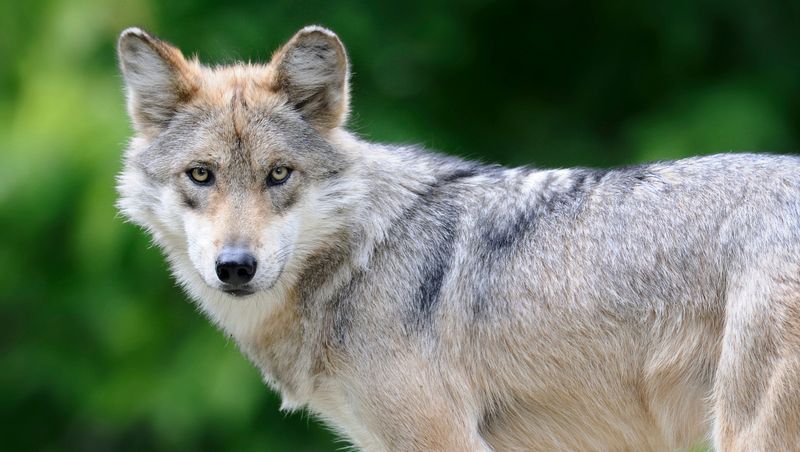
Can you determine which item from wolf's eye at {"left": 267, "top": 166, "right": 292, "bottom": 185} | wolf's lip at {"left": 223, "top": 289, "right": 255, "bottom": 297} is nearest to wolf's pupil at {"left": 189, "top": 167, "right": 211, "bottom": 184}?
wolf's eye at {"left": 267, "top": 166, "right": 292, "bottom": 185}

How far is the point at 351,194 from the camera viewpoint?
6.88m

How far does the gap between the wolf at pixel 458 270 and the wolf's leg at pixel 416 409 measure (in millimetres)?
12

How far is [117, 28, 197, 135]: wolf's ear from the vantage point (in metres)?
6.88

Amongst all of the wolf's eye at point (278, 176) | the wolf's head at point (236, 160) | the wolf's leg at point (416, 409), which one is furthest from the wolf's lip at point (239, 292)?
the wolf's leg at point (416, 409)

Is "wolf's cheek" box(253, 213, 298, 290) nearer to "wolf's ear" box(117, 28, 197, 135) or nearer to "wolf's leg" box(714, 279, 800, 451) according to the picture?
"wolf's ear" box(117, 28, 197, 135)

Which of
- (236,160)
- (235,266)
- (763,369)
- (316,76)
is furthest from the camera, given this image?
(316,76)

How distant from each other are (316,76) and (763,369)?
3.02m

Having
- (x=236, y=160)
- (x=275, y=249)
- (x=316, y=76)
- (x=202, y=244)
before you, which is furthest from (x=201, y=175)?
(x=316, y=76)

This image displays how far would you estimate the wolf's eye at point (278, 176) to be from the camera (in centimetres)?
664

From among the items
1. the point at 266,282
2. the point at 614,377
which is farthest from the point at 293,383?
the point at 614,377

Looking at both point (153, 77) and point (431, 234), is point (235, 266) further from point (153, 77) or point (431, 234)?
point (153, 77)

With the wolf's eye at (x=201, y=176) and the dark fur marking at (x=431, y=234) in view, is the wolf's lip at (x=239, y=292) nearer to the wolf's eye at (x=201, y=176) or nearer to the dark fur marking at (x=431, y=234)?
the wolf's eye at (x=201, y=176)

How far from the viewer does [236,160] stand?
6586 mm

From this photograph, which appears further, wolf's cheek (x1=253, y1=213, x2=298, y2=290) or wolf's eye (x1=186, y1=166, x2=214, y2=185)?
wolf's eye (x1=186, y1=166, x2=214, y2=185)
